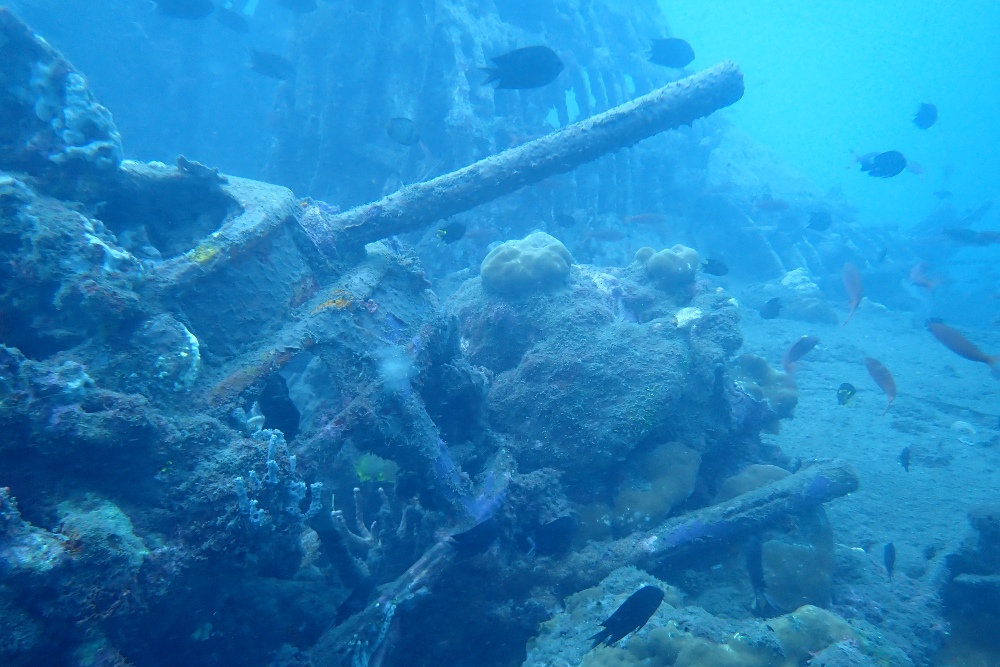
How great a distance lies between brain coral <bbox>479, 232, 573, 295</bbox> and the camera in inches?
242

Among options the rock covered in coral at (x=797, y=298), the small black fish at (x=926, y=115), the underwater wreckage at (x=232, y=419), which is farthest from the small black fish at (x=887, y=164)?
the underwater wreckage at (x=232, y=419)

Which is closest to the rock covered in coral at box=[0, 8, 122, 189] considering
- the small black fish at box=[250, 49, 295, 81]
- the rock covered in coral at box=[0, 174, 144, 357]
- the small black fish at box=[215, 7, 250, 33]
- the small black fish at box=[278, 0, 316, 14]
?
the rock covered in coral at box=[0, 174, 144, 357]

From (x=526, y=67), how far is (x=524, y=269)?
278 centimetres

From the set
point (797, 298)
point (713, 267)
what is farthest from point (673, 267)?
point (797, 298)

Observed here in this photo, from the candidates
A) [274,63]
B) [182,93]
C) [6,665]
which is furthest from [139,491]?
[182,93]

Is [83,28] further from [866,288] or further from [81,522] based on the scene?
[866,288]

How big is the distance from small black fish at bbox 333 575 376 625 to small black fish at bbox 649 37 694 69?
11.3 m

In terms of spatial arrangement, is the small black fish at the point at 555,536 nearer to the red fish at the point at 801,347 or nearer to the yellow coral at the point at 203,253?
the yellow coral at the point at 203,253

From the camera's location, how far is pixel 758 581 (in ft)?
14.1

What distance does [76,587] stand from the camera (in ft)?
7.69

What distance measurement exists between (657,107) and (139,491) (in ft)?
24.6

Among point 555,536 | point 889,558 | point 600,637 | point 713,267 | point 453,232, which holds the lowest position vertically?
point 889,558

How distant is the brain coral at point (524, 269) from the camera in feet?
20.2

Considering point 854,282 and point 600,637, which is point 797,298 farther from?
point 600,637
